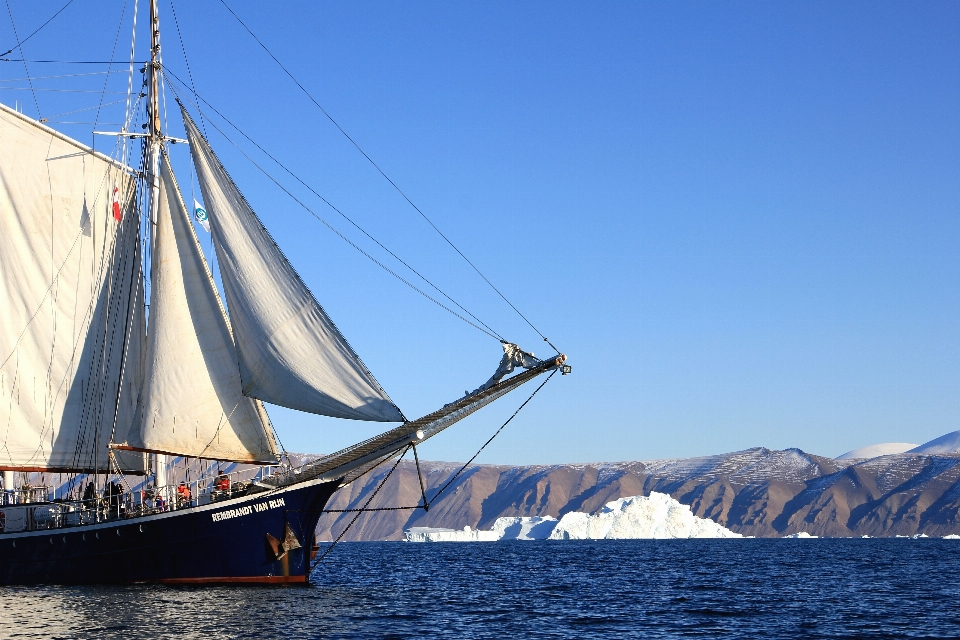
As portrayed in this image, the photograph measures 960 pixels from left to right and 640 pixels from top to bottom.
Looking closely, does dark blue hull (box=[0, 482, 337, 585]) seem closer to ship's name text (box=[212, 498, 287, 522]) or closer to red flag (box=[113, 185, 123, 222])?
ship's name text (box=[212, 498, 287, 522])

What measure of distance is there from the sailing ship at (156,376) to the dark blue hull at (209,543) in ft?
0.23

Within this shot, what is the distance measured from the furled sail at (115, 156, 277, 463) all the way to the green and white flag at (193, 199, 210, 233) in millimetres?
1530

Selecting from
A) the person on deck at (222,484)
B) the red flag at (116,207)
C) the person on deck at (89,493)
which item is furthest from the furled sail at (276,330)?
the person on deck at (89,493)

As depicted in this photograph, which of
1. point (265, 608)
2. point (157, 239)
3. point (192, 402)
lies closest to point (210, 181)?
point (157, 239)

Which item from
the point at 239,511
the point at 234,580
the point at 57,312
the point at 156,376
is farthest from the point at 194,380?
the point at 57,312

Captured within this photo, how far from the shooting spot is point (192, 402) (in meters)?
48.9

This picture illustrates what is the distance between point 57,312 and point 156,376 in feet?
26.9

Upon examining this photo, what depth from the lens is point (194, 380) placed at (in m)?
49.0

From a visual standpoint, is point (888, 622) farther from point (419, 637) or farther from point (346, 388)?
point (346, 388)

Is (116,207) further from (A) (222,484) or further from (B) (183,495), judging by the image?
(A) (222,484)

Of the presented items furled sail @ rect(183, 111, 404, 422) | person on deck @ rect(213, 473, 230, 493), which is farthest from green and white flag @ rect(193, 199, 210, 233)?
person on deck @ rect(213, 473, 230, 493)

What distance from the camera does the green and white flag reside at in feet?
159

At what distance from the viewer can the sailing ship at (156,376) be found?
46.1 meters

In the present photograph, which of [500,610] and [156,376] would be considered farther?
[156,376]
